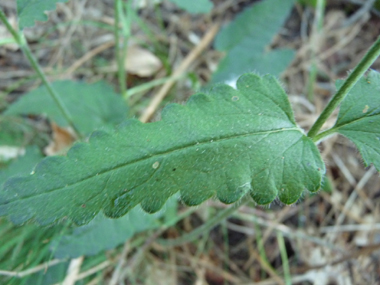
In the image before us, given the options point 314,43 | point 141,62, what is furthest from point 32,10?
point 314,43

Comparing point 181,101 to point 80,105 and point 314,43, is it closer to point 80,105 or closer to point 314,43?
point 80,105

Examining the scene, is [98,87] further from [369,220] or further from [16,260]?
[369,220]

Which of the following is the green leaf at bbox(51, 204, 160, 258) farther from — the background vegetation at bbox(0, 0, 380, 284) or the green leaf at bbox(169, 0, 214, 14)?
the green leaf at bbox(169, 0, 214, 14)

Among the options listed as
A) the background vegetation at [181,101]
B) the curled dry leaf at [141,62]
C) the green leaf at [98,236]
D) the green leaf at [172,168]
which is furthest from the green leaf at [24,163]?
the curled dry leaf at [141,62]

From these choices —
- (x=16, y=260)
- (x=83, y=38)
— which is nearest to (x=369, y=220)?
(x=16, y=260)

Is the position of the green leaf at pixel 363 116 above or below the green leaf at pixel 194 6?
below

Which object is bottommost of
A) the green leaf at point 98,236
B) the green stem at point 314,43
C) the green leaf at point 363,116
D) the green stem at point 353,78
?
the green leaf at point 363,116

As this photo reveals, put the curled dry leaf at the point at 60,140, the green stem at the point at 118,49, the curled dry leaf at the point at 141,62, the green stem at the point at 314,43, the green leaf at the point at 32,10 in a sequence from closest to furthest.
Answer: the green leaf at the point at 32,10 → the green stem at the point at 118,49 → the curled dry leaf at the point at 60,140 → the green stem at the point at 314,43 → the curled dry leaf at the point at 141,62

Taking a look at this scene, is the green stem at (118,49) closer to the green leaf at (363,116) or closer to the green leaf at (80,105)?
the green leaf at (80,105)
